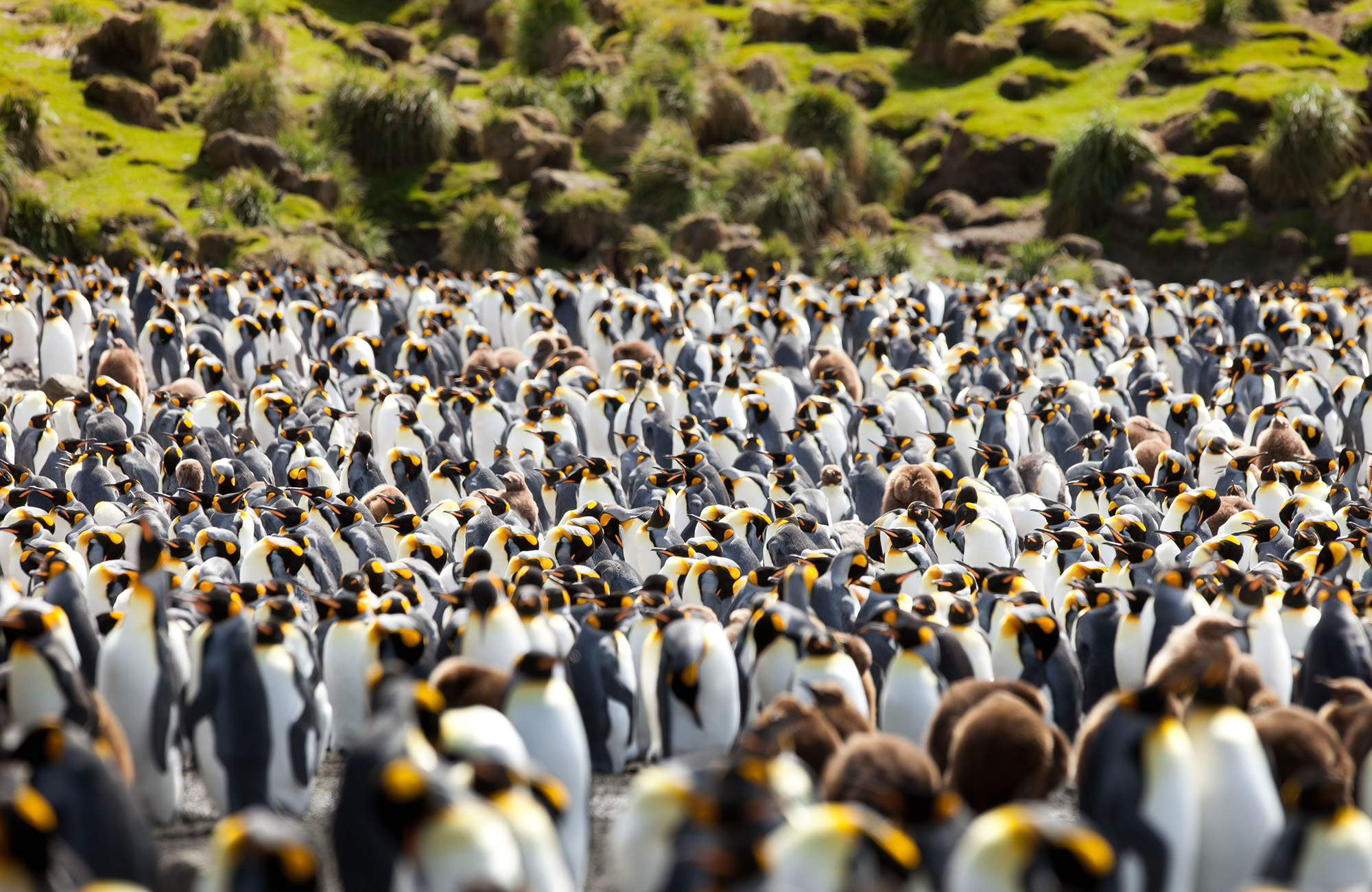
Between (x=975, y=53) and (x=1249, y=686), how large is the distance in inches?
1208

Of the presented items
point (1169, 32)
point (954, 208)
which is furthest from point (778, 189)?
point (1169, 32)

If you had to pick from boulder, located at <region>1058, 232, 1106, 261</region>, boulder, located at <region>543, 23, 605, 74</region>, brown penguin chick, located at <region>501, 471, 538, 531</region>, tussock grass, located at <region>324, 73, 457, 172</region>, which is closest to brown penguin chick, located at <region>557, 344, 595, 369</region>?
brown penguin chick, located at <region>501, 471, 538, 531</region>

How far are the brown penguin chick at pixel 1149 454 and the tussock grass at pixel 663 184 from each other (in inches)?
633

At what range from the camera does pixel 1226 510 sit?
26.6 feet

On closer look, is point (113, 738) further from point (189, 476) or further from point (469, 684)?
point (189, 476)

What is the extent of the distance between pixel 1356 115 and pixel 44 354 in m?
26.2

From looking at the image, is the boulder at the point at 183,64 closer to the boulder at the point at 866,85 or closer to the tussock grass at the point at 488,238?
the tussock grass at the point at 488,238

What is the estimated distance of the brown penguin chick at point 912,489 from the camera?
28.9 ft

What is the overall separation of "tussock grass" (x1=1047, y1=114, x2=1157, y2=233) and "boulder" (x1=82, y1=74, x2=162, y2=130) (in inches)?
875

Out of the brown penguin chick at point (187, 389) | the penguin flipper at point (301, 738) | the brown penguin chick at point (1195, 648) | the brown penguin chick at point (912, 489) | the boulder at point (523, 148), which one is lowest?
the brown penguin chick at point (912, 489)

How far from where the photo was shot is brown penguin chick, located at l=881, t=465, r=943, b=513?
28.9ft

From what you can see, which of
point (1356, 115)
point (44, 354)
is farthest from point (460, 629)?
point (1356, 115)

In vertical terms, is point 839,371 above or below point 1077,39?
below

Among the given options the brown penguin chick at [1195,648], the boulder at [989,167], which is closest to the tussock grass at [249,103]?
the boulder at [989,167]
